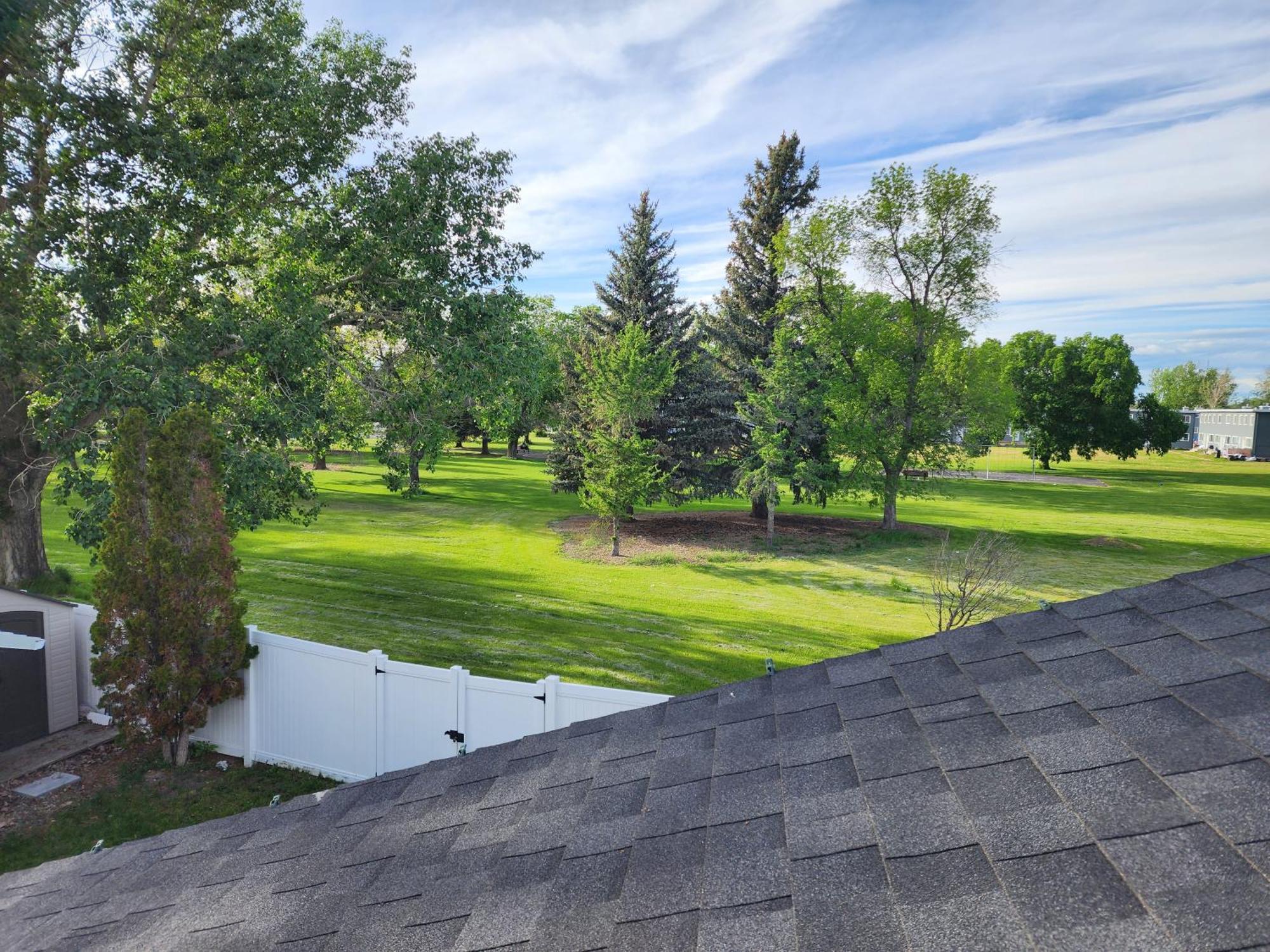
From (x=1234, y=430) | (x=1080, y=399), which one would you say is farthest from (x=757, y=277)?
(x=1234, y=430)

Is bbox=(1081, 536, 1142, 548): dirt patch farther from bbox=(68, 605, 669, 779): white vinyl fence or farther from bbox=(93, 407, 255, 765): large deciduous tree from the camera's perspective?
bbox=(93, 407, 255, 765): large deciduous tree

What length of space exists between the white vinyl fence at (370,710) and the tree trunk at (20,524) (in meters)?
9.18

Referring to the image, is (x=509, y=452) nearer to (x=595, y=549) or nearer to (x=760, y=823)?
(x=595, y=549)

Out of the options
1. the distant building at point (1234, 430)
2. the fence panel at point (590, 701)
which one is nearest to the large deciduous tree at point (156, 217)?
the fence panel at point (590, 701)

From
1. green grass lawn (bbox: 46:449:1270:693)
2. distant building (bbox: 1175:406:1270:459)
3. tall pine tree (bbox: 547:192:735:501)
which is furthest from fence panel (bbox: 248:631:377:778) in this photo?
distant building (bbox: 1175:406:1270:459)

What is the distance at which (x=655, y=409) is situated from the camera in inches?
1175

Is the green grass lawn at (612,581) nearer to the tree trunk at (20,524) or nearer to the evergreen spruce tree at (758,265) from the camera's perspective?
the tree trunk at (20,524)

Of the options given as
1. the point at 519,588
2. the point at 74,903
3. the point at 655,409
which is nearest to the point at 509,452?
the point at 655,409

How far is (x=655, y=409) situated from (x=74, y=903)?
26.7m

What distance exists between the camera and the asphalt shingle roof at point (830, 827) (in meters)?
1.98

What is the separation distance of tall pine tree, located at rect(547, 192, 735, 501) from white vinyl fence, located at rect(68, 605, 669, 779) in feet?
68.6

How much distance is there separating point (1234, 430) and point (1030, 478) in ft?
146

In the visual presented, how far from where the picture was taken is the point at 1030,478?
55500mm

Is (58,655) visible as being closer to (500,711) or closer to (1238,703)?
(500,711)
